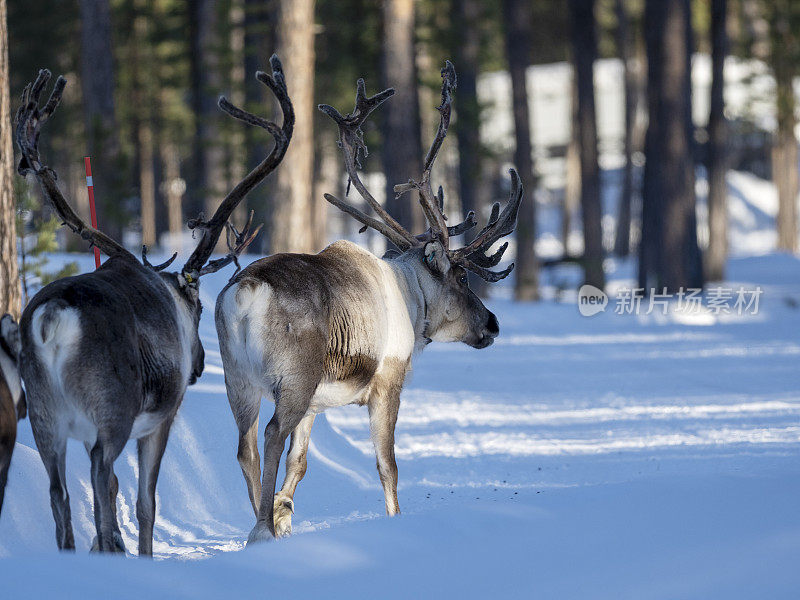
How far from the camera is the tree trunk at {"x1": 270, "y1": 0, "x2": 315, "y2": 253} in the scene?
56.1 feet

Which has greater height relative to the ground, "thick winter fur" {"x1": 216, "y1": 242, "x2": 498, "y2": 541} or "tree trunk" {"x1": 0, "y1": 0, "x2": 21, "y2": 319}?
"tree trunk" {"x1": 0, "y1": 0, "x2": 21, "y2": 319}

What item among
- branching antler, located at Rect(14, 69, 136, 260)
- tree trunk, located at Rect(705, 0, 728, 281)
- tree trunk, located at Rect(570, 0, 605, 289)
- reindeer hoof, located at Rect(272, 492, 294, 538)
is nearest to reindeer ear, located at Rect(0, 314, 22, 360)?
branching antler, located at Rect(14, 69, 136, 260)

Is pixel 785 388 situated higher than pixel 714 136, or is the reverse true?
pixel 714 136

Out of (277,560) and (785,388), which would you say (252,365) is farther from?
(785,388)

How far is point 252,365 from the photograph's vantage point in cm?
635

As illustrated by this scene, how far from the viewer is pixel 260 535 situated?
20.3 feet

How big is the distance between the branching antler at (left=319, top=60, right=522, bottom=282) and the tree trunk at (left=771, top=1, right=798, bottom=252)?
1221 inches

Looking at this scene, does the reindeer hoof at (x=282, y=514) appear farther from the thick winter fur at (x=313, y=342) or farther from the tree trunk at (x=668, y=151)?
the tree trunk at (x=668, y=151)

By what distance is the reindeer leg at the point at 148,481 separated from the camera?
602 cm

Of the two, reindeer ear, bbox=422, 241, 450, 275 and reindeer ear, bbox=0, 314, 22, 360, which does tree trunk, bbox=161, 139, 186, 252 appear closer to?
reindeer ear, bbox=422, 241, 450, 275

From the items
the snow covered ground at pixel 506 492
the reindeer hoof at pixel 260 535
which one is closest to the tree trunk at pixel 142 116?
the snow covered ground at pixel 506 492

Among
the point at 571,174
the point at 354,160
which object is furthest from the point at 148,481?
the point at 571,174

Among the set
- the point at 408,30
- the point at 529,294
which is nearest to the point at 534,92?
the point at 529,294

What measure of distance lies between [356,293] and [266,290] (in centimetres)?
78
